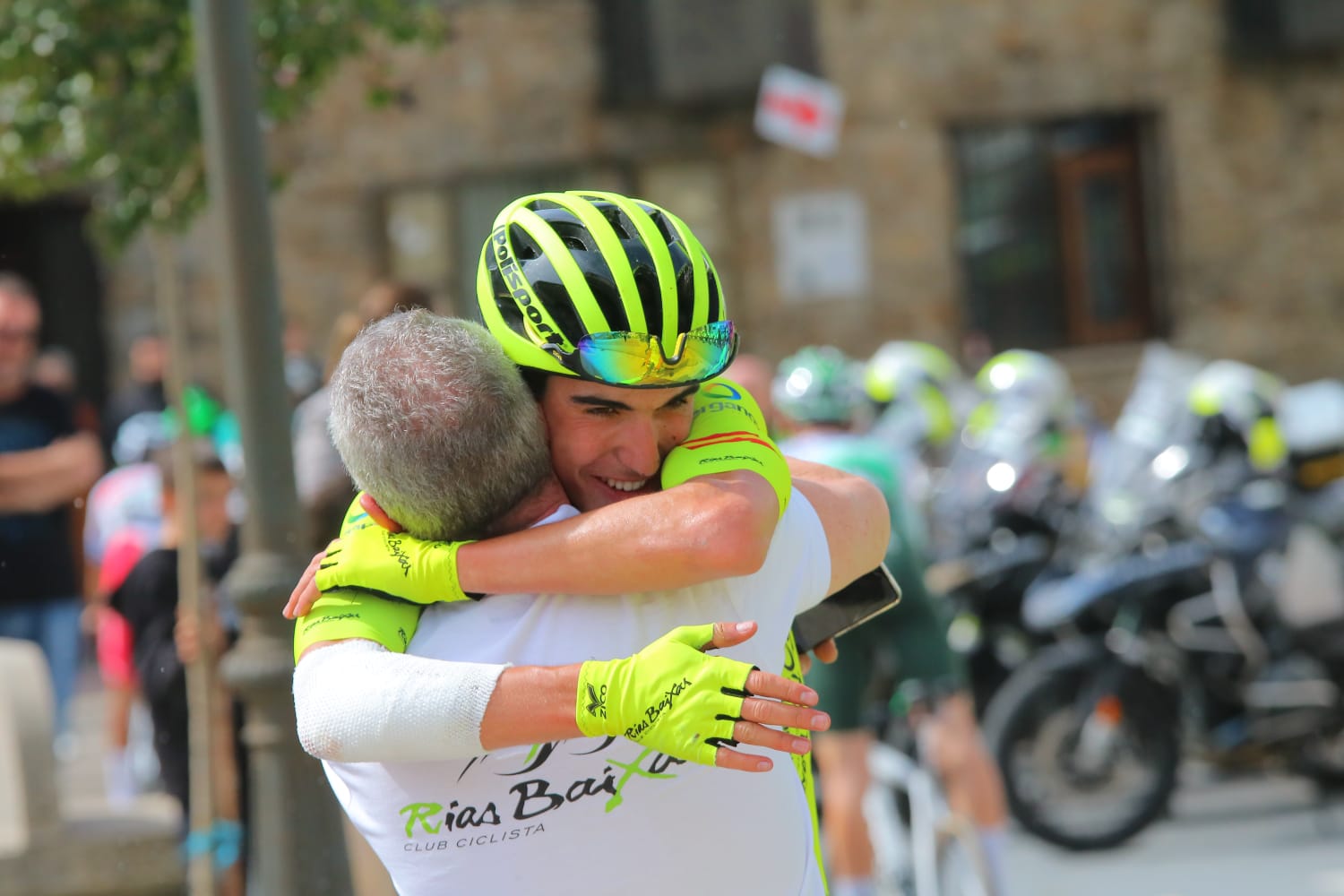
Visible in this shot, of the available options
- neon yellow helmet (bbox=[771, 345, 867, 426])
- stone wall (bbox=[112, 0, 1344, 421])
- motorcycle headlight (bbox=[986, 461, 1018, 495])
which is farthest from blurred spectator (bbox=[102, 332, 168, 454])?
neon yellow helmet (bbox=[771, 345, 867, 426])

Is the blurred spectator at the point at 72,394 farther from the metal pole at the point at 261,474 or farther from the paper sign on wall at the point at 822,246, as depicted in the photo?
the paper sign on wall at the point at 822,246

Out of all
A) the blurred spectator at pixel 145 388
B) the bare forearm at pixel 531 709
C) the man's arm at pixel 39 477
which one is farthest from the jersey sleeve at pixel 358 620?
the blurred spectator at pixel 145 388

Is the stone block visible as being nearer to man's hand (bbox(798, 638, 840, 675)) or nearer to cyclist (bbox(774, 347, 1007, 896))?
cyclist (bbox(774, 347, 1007, 896))

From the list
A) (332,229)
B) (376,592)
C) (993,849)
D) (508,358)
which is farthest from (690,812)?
(332,229)

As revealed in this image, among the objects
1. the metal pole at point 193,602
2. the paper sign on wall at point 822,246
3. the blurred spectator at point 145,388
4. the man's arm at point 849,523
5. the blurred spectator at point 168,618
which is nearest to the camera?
the man's arm at point 849,523

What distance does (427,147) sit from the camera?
44.5ft

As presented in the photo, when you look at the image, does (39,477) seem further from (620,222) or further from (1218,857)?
(1218,857)

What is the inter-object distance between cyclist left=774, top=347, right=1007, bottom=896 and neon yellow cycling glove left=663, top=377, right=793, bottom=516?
10.3 ft

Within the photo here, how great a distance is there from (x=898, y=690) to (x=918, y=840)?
63 centimetres

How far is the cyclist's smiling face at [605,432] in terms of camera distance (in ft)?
6.38

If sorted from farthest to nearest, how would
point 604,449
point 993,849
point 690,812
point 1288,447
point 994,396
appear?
point 994,396
point 1288,447
point 993,849
point 604,449
point 690,812

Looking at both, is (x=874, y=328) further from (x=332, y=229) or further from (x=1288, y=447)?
(x=1288, y=447)

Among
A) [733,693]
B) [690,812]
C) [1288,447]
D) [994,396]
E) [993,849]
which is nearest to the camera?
[733,693]

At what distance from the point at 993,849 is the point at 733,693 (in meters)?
4.04
